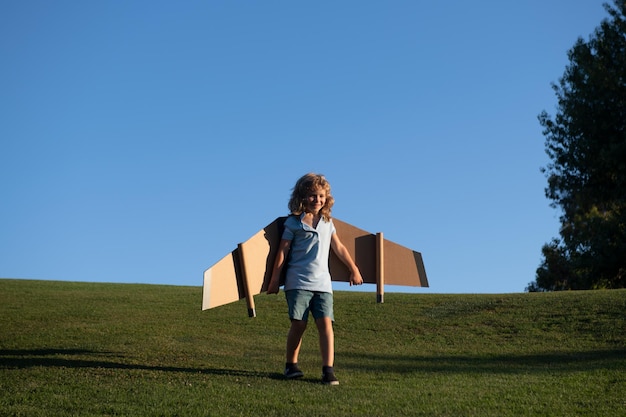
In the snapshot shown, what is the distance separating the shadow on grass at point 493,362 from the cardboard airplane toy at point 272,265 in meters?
0.98

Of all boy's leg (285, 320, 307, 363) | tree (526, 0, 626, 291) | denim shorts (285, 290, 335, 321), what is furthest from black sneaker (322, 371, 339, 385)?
tree (526, 0, 626, 291)

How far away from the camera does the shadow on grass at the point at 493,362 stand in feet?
28.3

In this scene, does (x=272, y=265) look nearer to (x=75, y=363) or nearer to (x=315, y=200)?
(x=315, y=200)

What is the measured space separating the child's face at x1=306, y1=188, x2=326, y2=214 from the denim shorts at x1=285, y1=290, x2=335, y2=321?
899 millimetres

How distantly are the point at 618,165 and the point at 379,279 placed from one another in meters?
16.3

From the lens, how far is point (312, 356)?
31.0 feet

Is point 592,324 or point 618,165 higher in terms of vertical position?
point 618,165

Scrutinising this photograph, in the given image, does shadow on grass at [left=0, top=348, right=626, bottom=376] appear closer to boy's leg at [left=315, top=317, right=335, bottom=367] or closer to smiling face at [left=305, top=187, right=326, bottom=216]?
boy's leg at [left=315, top=317, right=335, bottom=367]

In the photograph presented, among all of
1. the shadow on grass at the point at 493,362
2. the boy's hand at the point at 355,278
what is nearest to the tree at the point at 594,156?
the shadow on grass at the point at 493,362

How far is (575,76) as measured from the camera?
24.4 m

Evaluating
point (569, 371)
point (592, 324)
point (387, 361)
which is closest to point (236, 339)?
point (387, 361)

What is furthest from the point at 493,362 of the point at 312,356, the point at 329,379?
the point at 329,379

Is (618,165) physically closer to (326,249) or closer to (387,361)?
(387,361)

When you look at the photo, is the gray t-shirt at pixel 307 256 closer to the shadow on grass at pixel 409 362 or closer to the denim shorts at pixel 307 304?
the denim shorts at pixel 307 304
